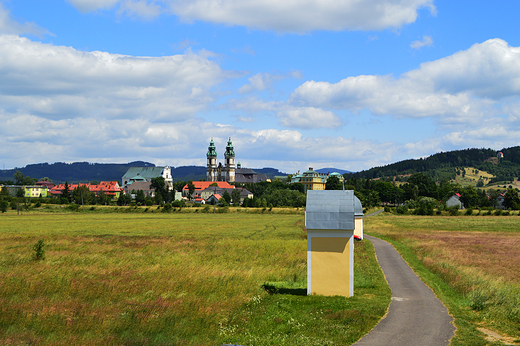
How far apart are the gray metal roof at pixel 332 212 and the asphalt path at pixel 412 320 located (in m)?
3.94

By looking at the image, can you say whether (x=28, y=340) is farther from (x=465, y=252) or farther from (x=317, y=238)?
(x=465, y=252)

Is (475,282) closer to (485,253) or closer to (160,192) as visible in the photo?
(485,253)

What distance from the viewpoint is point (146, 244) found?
130 ft

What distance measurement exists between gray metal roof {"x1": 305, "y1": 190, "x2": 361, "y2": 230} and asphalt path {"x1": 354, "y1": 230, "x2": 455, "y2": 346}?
394 centimetres

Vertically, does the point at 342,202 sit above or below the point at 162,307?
above

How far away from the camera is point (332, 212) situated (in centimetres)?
1914

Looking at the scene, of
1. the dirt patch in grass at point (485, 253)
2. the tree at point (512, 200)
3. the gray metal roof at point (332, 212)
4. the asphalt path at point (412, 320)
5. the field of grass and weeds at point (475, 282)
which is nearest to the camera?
the asphalt path at point (412, 320)

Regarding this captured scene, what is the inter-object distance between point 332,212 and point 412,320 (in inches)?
223

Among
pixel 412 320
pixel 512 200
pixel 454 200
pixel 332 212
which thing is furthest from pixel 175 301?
pixel 454 200

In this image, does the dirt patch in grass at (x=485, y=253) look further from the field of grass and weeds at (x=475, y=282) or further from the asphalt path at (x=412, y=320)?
the asphalt path at (x=412, y=320)

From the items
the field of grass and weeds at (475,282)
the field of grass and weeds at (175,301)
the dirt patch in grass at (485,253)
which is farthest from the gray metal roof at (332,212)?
the dirt patch in grass at (485,253)

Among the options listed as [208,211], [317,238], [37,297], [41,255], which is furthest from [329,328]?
[208,211]

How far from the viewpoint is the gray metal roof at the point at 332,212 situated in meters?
19.0

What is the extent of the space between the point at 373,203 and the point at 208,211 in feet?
186
